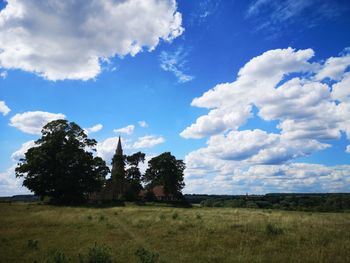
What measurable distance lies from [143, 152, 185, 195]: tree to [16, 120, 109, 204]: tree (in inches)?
909

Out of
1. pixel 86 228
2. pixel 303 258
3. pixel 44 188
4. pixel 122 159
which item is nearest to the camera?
pixel 303 258

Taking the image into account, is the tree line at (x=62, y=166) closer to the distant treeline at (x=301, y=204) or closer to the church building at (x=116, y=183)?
the church building at (x=116, y=183)

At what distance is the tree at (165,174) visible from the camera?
81500 mm

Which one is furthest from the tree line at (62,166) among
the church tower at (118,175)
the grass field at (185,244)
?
the grass field at (185,244)

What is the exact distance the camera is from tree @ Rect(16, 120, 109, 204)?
5553 centimetres

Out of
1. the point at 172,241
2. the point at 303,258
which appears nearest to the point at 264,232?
the point at 172,241

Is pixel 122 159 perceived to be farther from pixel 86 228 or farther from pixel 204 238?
pixel 204 238

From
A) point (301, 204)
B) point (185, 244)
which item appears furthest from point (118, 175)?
point (185, 244)

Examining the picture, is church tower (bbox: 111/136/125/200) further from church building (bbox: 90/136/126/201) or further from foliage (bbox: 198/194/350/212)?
foliage (bbox: 198/194/350/212)

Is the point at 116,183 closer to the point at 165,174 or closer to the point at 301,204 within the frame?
the point at 165,174

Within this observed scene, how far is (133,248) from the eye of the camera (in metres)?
14.5

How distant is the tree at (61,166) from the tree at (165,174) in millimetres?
23088

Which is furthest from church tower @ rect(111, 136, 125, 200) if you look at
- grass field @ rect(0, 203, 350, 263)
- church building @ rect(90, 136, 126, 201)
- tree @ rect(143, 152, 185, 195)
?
grass field @ rect(0, 203, 350, 263)

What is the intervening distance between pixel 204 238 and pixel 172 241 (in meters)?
1.65
